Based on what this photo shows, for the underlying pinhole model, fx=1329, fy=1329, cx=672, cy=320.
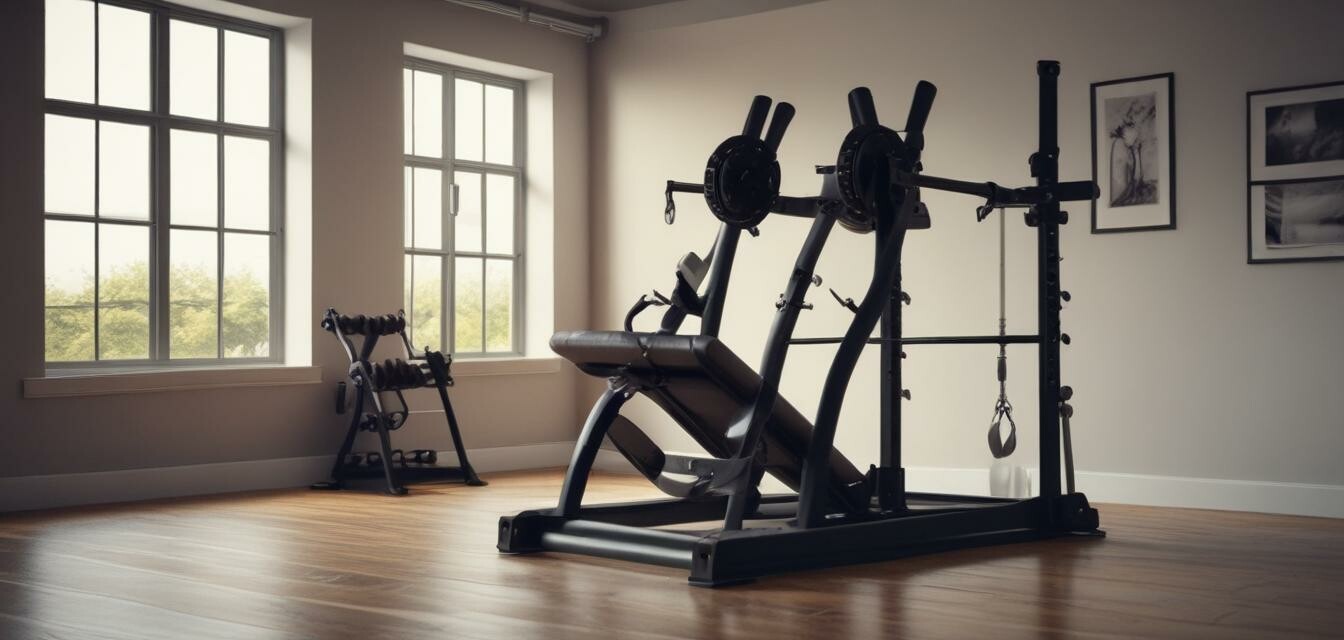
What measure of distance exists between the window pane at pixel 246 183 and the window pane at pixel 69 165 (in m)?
0.78

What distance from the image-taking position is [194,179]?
22.9 feet

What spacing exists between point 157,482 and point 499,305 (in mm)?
2649

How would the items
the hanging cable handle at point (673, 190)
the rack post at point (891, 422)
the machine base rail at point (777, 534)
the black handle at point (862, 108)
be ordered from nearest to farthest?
the machine base rail at point (777, 534), the hanging cable handle at point (673, 190), the black handle at point (862, 108), the rack post at point (891, 422)

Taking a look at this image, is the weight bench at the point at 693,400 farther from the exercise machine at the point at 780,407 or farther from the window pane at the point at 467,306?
the window pane at the point at 467,306

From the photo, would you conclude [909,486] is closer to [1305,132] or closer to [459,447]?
[459,447]

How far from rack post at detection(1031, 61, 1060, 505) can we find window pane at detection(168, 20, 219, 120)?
433 centimetres

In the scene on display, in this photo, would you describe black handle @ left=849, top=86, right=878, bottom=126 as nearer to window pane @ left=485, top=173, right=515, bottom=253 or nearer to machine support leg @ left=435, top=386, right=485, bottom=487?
machine support leg @ left=435, top=386, right=485, bottom=487

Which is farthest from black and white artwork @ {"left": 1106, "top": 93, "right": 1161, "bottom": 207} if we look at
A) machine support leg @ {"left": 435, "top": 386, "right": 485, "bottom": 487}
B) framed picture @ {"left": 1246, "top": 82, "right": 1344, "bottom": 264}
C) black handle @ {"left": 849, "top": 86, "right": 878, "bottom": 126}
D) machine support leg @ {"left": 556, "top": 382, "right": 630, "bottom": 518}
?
machine support leg @ {"left": 435, "top": 386, "right": 485, "bottom": 487}

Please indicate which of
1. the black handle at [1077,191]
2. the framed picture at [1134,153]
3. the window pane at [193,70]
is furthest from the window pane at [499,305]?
the black handle at [1077,191]

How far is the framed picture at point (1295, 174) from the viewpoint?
600cm

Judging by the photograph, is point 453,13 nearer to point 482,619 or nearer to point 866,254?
point 866,254

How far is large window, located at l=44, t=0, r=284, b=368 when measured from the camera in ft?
21.1

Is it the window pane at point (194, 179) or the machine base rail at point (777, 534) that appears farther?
the window pane at point (194, 179)

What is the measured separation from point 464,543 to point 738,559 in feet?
4.61
